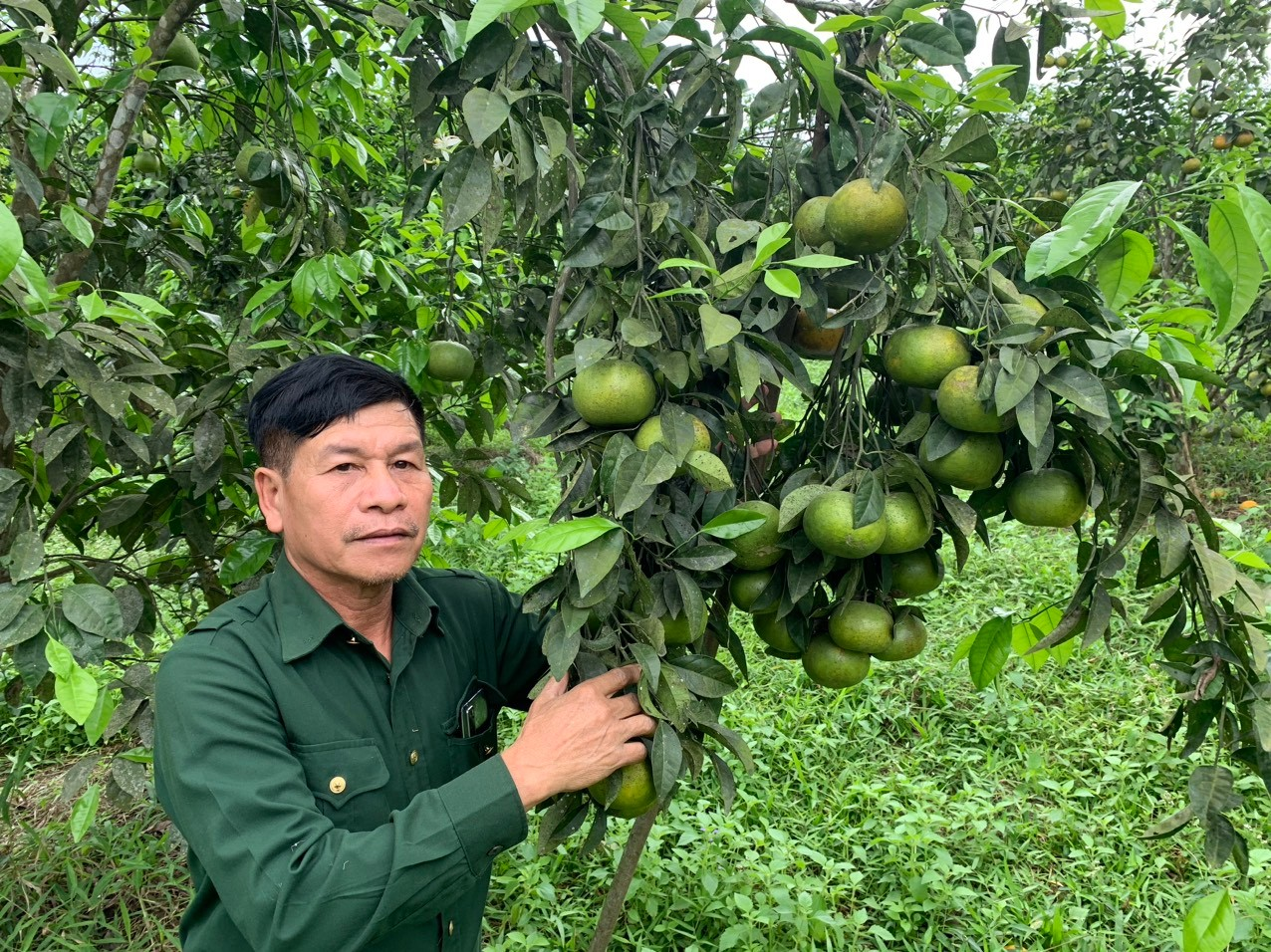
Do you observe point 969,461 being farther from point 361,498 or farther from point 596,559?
point 361,498

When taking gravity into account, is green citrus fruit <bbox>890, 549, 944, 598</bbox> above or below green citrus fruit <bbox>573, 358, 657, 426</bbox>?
below

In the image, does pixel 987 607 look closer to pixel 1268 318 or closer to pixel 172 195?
pixel 1268 318

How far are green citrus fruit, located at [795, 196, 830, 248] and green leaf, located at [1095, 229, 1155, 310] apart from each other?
34 cm

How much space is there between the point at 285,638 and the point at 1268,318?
14.8 feet

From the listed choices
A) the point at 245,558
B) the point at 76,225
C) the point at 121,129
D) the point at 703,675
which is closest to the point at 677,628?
the point at 703,675

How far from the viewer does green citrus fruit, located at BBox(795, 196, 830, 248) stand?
46.1 inches

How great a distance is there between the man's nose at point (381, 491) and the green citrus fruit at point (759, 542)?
472 mm

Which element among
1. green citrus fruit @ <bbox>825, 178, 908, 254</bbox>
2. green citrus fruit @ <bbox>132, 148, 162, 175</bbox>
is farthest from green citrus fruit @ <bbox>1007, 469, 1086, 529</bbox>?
green citrus fruit @ <bbox>132, 148, 162, 175</bbox>

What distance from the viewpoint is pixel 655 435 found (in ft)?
3.56

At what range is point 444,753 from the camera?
4.85 feet

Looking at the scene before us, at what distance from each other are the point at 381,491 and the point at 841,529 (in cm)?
64

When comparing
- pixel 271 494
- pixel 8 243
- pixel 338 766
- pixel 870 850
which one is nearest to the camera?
pixel 8 243

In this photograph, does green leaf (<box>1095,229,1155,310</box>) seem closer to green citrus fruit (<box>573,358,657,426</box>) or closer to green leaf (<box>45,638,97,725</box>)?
green citrus fruit (<box>573,358,657,426</box>)

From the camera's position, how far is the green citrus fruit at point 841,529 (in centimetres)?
109
